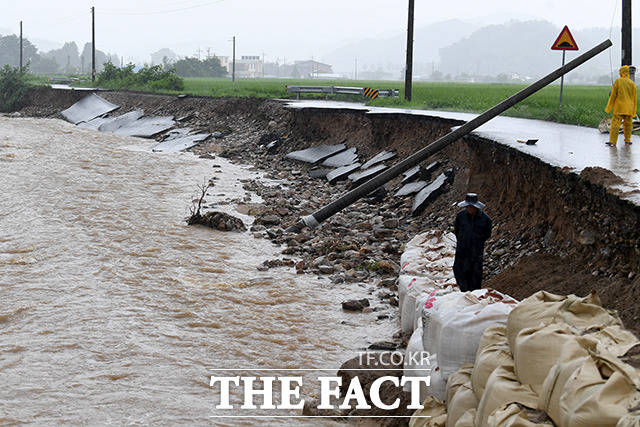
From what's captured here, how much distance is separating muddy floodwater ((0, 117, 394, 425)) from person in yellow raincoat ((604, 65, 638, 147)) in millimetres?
5210

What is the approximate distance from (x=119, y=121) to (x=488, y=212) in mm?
25924

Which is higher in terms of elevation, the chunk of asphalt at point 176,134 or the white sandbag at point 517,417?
the chunk of asphalt at point 176,134

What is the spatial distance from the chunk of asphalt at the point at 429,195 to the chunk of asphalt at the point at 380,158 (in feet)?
12.4

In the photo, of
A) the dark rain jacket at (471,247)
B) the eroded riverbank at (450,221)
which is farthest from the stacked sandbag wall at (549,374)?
the dark rain jacket at (471,247)

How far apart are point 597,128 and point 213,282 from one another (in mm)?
9777

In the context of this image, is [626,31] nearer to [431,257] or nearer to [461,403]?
[431,257]

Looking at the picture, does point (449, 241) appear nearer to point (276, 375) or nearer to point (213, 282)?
point (276, 375)

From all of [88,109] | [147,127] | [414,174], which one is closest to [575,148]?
[414,174]

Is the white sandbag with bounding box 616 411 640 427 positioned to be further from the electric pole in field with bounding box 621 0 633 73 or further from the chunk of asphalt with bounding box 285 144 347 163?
the chunk of asphalt with bounding box 285 144 347 163

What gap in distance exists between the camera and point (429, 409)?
4.86m

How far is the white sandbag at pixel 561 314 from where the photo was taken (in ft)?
13.1

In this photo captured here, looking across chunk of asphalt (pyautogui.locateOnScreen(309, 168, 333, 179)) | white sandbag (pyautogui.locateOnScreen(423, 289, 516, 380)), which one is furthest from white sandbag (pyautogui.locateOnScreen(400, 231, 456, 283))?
chunk of asphalt (pyautogui.locateOnScreen(309, 168, 333, 179))

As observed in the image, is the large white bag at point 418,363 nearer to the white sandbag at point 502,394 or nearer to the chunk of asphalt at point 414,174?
the white sandbag at point 502,394

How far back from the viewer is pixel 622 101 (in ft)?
37.7
